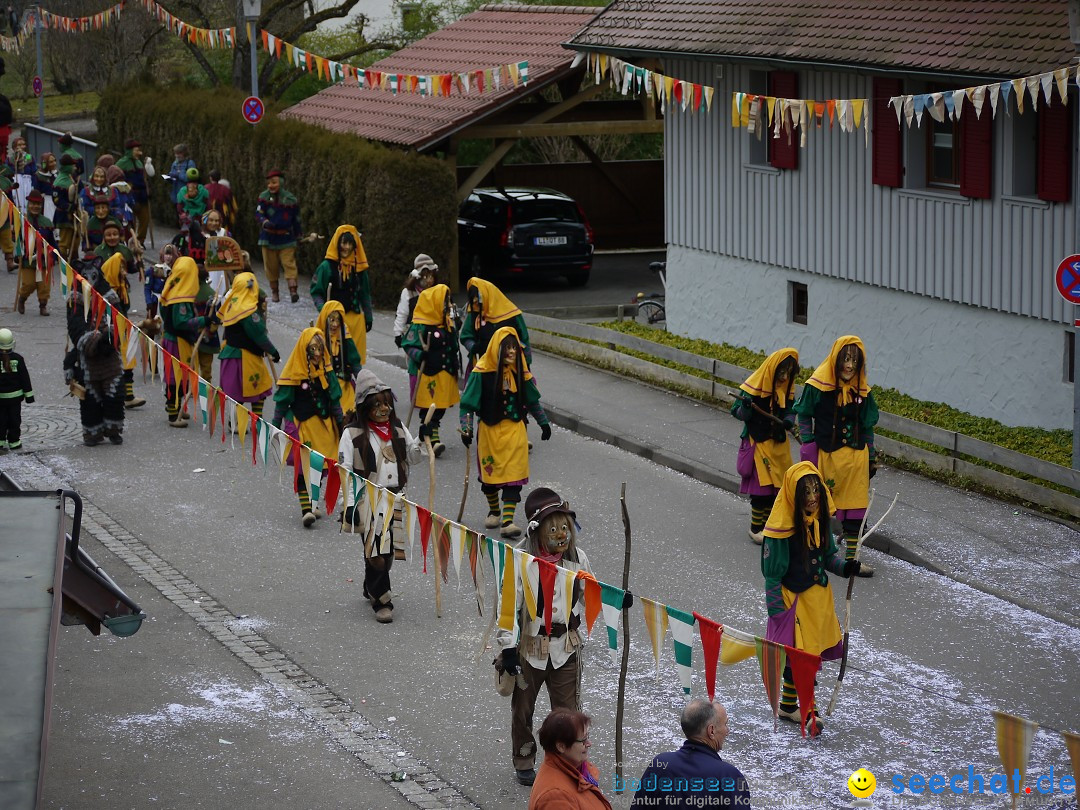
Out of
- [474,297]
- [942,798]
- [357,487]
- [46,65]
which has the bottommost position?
[942,798]

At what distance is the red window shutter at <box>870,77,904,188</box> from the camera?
57.2ft

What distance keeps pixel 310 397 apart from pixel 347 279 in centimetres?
429

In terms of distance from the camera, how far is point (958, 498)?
46.6 feet

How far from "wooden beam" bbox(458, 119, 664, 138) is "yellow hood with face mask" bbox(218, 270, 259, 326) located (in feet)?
29.9

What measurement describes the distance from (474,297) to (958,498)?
459cm

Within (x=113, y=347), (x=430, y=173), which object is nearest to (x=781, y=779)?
(x=113, y=347)

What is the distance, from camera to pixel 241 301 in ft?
50.8

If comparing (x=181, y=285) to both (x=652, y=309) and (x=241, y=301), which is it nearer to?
(x=241, y=301)

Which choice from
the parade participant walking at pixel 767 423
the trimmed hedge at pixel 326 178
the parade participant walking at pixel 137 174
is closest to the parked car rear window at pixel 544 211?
the trimmed hedge at pixel 326 178

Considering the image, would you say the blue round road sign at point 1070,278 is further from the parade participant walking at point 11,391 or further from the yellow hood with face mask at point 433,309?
the parade participant walking at point 11,391

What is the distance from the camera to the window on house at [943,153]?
17031 mm

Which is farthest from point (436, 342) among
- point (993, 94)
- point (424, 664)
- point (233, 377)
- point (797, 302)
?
point (797, 302)

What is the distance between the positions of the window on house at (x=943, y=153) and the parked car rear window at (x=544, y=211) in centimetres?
875

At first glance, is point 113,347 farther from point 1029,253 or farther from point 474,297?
point 1029,253
